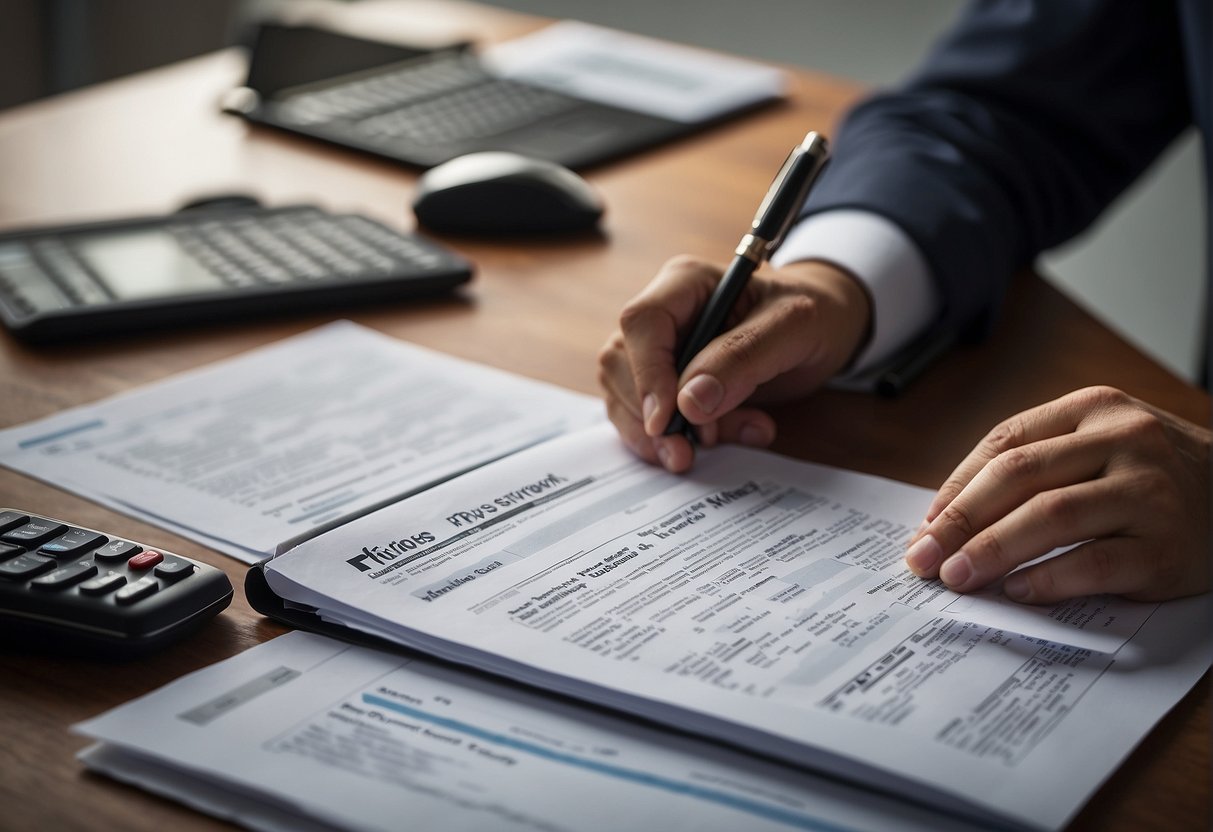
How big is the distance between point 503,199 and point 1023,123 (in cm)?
45

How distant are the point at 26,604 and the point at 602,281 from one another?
1.77ft

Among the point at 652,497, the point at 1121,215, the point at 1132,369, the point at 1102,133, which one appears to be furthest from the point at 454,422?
the point at 1121,215

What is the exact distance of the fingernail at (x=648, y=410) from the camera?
0.66 metres

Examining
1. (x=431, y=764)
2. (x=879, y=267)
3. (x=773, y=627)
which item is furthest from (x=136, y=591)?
(x=879, y=267)

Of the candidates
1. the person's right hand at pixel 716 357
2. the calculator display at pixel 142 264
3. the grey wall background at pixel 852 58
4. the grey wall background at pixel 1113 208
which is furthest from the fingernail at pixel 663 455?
the grey wall background at pixel 852 58

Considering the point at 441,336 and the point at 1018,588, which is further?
the point at 441,336

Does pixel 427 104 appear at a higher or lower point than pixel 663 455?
higher

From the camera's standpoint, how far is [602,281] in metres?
0.94

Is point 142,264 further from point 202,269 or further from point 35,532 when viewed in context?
point 35,532

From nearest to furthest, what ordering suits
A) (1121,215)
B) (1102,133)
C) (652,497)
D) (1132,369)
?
(652,497) → (1132,369) → (1102,133) → (1121,215)

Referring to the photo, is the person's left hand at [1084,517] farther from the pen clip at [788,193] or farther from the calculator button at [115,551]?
the calculator button at [115,551]

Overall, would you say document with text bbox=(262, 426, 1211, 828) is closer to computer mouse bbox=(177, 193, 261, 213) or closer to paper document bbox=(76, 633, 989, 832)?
paper document bbox=(76, 633, 989, 832)

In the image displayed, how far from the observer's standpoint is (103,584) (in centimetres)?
50

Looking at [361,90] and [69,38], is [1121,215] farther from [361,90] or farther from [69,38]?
[69,38]
